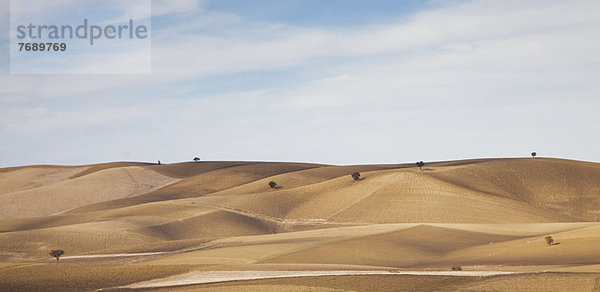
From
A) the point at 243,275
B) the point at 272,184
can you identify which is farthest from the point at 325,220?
the point at 243,275

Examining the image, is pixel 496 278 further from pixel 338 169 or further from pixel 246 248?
pixel 338 169

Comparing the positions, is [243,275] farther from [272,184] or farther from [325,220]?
[272,184]

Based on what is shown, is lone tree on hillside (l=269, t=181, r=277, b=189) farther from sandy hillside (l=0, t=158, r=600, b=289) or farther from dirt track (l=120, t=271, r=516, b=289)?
dirt track (l=120, t=271, r=516, b=289)

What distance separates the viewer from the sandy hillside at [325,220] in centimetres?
4834

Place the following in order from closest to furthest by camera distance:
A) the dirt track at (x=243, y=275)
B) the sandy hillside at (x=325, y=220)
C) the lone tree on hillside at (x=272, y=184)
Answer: the dirt track at (x=243, y=275)
the sandy hillside at (x=325, y=220)
the lone tree on hillside at (x=272, y=184)

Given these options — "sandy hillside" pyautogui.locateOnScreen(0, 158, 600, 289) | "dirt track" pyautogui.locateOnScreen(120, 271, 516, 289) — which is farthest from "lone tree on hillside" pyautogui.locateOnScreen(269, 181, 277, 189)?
"dirt track" pyautogui.locateOnScreen(120, 271, 516, 289)

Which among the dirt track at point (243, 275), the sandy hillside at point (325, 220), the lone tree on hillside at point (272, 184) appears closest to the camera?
the dirt track at point (243, 275)

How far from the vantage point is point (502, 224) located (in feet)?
236

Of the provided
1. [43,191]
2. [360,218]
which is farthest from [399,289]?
[43,191]

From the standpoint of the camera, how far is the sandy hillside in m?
48.3

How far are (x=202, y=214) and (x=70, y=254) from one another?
22330mm

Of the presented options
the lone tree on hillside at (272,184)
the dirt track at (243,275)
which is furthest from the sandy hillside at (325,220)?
the dirt track at (243,275)

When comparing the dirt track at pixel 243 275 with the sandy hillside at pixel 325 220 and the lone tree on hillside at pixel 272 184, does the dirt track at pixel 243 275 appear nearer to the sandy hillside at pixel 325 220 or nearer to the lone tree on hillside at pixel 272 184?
the sandy hillside at pixel 325 220

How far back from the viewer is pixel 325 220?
269ft
